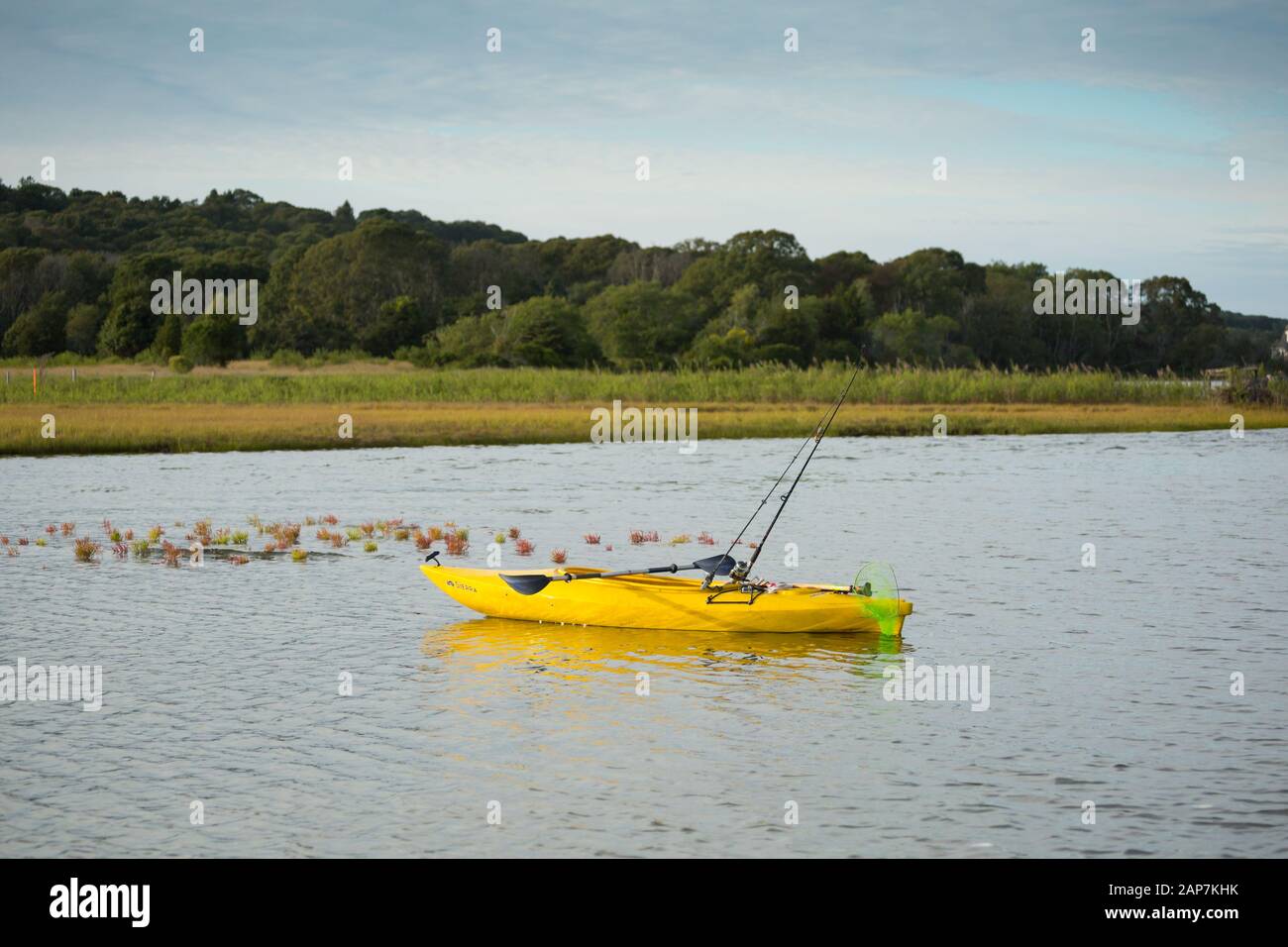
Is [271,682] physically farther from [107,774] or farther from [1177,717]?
[1177,717]

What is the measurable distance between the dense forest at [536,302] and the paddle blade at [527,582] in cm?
6413

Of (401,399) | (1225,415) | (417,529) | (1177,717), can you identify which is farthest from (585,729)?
(1225,415)

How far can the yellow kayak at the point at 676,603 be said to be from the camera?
17.4 m

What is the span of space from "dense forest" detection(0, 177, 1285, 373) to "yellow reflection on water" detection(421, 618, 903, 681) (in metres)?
64.5

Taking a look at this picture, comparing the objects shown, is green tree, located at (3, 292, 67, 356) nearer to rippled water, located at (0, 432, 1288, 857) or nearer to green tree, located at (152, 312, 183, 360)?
green tree, located at (152, 312, 183, 360)

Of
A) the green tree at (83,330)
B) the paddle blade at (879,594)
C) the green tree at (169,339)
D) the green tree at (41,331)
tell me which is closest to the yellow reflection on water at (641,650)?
the paddle blade at (879,594)

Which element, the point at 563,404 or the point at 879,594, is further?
the point at 563,404

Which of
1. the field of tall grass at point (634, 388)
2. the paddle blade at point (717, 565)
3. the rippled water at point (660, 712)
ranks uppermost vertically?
the field of tall grass at point (634, 388)

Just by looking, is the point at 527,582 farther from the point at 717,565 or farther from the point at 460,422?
the point at 460,422

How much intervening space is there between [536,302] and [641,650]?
3021 inches

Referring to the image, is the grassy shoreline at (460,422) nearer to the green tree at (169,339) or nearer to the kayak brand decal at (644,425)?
the kayak brand decal at (644,425)

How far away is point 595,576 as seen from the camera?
18.6m

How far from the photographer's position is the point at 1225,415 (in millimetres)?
62031

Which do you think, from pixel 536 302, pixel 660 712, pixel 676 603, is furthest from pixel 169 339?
pixel 660 712
